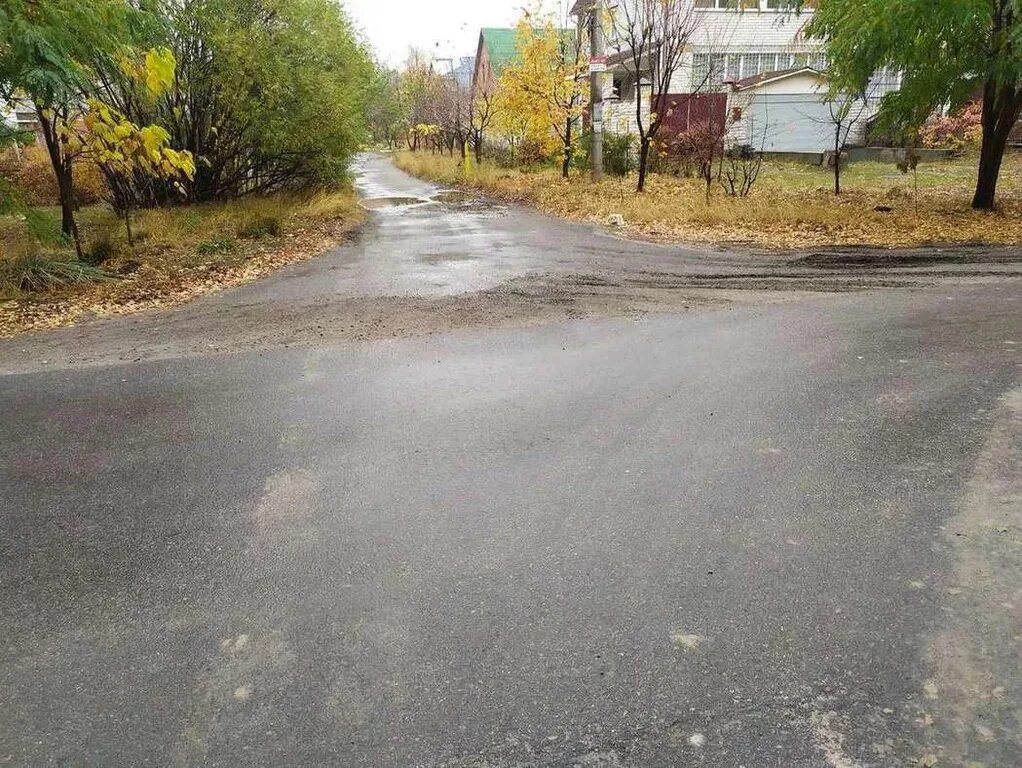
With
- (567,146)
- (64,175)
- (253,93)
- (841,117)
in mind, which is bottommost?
(64,175)

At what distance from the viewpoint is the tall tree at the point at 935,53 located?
10.8 meters

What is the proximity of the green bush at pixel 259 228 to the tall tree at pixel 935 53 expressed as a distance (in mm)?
11618

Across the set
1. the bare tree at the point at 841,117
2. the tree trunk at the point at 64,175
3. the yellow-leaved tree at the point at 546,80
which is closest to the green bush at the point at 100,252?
the tree trunk at the point at 64,175

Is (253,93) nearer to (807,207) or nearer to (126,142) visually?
(126,142)

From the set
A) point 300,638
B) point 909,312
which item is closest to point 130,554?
point 300,638

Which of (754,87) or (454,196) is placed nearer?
(454,196)

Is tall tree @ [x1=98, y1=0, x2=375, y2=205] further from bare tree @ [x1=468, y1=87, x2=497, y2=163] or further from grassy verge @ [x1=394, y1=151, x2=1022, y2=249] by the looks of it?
bare tree @ [x1=468, y1=87, x2=497, y2=163]

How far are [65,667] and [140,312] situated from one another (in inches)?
282

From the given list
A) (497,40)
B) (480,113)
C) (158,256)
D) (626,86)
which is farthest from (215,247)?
(497,40)

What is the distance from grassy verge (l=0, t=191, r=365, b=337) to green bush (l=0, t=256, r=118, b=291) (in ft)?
0.04

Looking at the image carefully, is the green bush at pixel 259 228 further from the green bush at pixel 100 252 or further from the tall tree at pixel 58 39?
the tall tree at pixel 58 39

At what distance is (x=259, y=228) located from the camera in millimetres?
15047

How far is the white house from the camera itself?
27.8 metres

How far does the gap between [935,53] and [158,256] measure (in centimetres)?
1447
